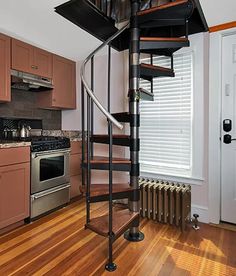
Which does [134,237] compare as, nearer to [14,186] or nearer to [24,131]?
[14,186]

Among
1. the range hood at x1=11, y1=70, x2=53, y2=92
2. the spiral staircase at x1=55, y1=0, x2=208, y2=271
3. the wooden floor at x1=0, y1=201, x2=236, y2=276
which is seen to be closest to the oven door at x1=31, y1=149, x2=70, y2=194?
the wooden floor at x1=0, y1=201, x2=236, y2=276

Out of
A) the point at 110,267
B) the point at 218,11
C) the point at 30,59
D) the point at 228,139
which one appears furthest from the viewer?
the point at 30,59

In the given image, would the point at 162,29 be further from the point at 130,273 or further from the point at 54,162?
the point at 130,273

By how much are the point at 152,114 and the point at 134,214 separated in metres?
1.35

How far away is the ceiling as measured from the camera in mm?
1970

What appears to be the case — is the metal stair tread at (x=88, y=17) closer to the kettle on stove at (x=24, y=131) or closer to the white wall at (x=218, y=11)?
the white wall at (x=218, y=11)

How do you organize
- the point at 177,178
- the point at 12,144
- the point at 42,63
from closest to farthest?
the point at 12,144 → the point at 177,178 → the point at 42,63

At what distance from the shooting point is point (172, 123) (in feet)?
8.64

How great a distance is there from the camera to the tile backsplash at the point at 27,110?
9.52 ft

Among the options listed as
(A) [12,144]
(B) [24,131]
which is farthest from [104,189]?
(B) [24,131]

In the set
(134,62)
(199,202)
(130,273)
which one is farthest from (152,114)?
(130,273)

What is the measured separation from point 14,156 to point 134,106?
1392mm

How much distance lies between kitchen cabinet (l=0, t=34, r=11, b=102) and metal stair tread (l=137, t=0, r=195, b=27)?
167 centimetres

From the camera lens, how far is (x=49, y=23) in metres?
2.34
